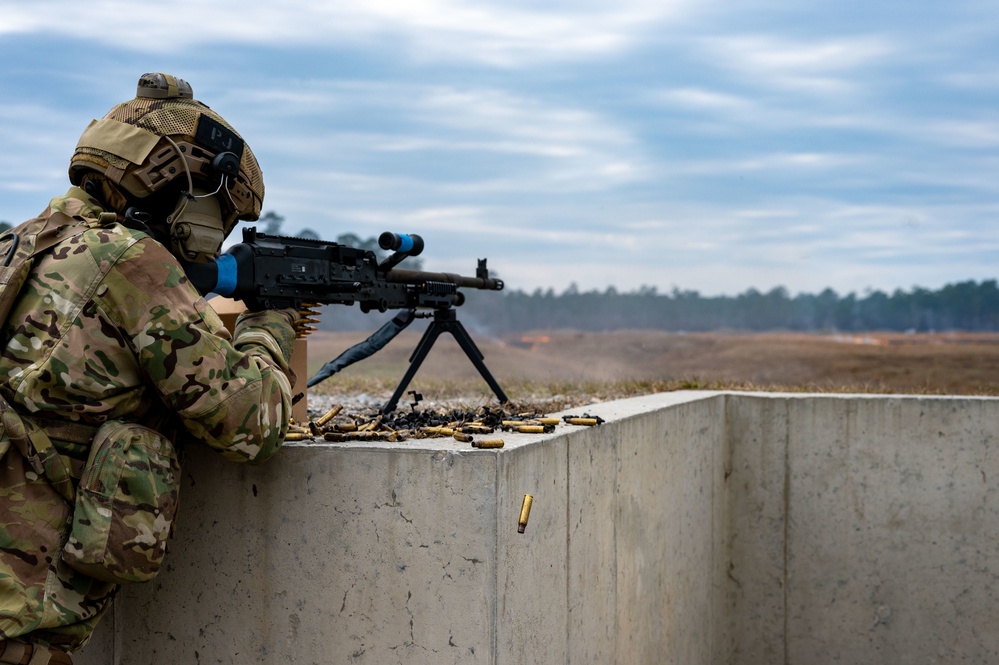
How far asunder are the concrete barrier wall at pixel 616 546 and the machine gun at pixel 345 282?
64 cm

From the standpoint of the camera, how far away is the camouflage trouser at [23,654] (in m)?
2.61

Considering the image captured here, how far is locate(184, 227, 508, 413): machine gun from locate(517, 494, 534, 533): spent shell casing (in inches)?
46.8

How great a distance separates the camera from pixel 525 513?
3.15m

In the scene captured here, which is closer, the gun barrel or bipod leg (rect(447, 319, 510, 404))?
the gun barrel

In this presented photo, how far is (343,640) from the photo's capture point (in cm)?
322

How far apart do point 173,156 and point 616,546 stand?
249cm

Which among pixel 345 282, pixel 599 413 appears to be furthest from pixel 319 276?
pixel 599 413

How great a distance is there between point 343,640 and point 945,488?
5062 millimetres

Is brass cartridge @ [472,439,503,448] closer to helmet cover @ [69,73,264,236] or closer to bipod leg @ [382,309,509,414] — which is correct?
helmet cover @ [69,73,264,236]

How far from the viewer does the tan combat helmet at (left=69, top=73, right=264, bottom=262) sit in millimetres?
2848

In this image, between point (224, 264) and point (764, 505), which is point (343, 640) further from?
point (764, 505)

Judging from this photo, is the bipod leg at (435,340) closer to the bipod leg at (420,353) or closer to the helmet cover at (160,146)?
the bipod leg at (420,353)

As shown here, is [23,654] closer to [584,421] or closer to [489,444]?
[489,444]

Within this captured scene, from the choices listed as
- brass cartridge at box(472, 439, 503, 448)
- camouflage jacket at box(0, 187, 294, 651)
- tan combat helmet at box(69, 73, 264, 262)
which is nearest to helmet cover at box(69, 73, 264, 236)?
tan combat helmet at box(69, 73, 264, 262)
